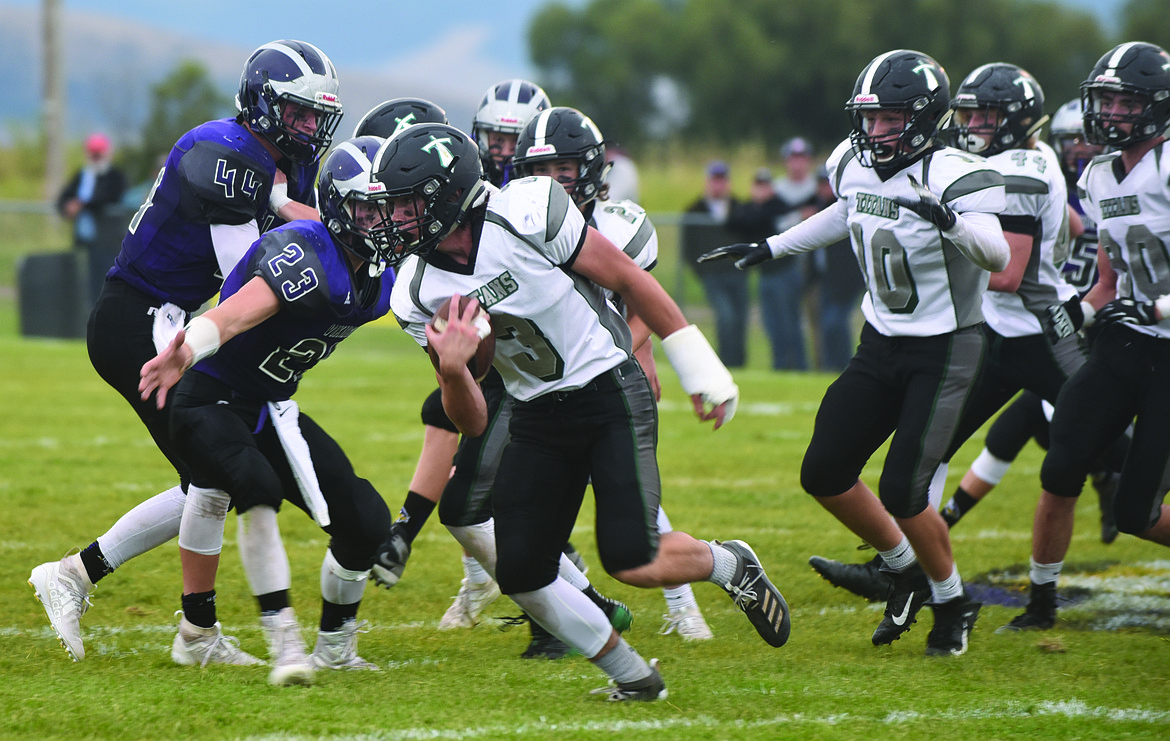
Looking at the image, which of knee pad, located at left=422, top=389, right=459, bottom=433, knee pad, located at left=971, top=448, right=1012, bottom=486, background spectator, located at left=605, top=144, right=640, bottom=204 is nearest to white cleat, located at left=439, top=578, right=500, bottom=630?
knee pad, located at left=422, top=389, right=459, bottom=433

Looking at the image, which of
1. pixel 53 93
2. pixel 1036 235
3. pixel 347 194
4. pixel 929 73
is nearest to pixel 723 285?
pixel 1036 235

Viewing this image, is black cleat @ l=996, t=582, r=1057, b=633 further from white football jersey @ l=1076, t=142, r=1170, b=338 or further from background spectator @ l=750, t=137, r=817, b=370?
background spectator @ l=750, t=137, r=817, b=370

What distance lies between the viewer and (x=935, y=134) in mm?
4375

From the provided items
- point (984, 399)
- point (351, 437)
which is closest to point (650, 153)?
point (351, 437)

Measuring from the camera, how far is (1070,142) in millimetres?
6754

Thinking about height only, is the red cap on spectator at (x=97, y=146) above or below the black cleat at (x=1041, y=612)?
above

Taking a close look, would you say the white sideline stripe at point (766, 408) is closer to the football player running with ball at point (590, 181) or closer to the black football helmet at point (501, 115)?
the black football helmet at point (501, 115)

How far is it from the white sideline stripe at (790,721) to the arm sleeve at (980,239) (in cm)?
135

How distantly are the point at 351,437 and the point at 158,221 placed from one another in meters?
4.67

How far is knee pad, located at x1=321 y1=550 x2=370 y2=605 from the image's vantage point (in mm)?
4086

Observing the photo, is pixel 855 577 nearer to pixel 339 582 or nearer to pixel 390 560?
pixel 390 560

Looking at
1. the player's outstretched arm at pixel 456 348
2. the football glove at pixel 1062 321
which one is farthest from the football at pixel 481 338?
the football glove at pixel 1062 321

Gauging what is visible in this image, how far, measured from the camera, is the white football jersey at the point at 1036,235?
4.96 meters

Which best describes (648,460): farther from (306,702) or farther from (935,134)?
(935,134)
